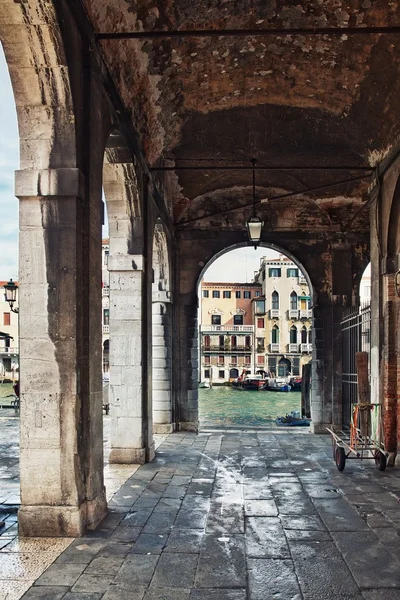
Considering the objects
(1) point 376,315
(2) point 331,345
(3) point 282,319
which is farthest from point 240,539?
(3) point 282,319

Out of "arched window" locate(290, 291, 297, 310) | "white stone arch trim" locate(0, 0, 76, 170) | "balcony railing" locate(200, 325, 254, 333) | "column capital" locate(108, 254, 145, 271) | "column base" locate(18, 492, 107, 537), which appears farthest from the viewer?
"balcony railing" locate(200, 325, 254, 333)

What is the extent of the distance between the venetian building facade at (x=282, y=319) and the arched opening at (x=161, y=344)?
3930cm

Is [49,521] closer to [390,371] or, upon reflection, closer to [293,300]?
[390,371]

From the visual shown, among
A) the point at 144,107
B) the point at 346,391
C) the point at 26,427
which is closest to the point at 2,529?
the point at 26,427

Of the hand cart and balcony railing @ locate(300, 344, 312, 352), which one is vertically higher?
balcony railing @ locate(300, 344, 312, 352)

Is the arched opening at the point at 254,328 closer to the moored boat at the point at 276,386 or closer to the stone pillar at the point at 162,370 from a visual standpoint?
the moored boat at the point at 276,386

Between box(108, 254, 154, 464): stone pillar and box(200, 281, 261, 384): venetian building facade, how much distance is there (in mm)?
44478

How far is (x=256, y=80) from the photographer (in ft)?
28.7

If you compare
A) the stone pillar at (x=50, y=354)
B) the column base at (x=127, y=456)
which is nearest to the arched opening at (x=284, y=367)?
the column base at (x=127, y=456)

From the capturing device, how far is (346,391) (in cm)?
1340

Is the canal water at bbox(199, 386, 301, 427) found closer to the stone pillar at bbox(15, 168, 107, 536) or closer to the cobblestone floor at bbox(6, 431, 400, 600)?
the cobblestone floor at bbox(6, 431, 400, 600)

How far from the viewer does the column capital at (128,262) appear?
866 cm

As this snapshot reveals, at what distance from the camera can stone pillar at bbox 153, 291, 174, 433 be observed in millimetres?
12641

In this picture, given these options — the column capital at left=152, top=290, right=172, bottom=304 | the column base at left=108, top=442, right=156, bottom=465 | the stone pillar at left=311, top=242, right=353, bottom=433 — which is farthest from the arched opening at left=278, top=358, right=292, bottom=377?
the column base at left=108, top=442, right=156, bottom=465
